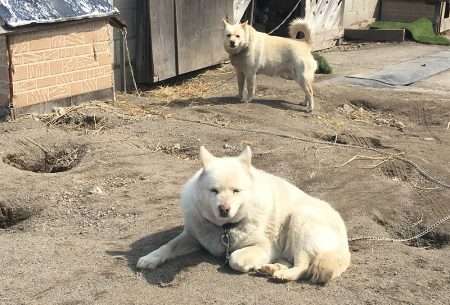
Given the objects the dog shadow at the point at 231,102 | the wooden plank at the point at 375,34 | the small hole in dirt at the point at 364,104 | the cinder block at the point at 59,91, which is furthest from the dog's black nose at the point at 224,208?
the wooden plank at the point at 375,34

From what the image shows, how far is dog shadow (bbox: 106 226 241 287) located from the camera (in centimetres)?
407

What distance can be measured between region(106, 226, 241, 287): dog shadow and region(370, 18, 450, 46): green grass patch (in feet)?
41.2

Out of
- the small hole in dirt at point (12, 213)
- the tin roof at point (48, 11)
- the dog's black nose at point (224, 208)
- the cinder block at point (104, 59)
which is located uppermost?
the tin roof at point (48, 11)

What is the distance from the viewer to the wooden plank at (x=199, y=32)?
1024cm

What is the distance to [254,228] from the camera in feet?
→ 13.6

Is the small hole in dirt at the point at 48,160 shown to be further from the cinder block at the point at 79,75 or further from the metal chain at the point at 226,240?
the metal chain at the point at 226,240

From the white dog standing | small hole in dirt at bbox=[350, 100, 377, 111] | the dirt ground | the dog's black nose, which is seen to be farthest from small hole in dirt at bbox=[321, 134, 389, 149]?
the dog's black nose

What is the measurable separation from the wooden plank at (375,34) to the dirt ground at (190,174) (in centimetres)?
551

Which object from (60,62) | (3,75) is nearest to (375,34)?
(60,62)

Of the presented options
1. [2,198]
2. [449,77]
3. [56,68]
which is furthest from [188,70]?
[2,198]

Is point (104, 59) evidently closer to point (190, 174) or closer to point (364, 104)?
point (190, 174)

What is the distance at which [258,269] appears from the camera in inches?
161

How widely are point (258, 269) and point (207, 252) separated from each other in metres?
0.47

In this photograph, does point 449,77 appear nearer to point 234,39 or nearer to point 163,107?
point 234,39
